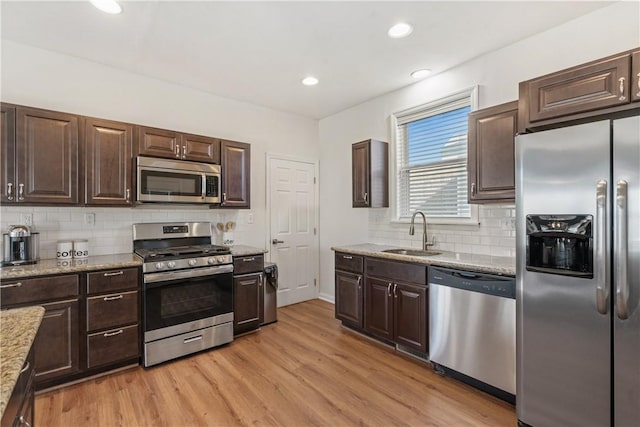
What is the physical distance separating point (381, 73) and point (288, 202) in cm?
215

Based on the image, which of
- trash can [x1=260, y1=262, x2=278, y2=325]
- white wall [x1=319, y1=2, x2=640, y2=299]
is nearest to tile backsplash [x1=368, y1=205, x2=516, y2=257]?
white wall [x1=319, y1=2, x2=640, y2=299]

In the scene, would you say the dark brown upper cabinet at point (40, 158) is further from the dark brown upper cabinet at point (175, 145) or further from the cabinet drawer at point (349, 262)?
the cabinet drawer at point (349, 262)

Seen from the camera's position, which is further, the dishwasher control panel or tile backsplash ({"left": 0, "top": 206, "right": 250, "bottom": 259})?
tile backsplash ({"left": 0, "top": 206, "right": 250, "bottom": 259})

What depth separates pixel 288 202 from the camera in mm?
4602

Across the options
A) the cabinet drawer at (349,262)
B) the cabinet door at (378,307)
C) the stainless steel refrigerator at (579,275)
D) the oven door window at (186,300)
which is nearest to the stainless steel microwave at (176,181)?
the oven door window at (186,300)

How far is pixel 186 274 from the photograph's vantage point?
2941 mm

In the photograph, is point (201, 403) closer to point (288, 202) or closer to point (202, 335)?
point (202, 335)

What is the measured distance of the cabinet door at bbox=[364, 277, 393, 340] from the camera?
120 inches

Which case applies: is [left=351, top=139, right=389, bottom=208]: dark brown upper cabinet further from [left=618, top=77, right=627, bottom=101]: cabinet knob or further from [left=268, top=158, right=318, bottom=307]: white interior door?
[left=618, top=77, right=627, bottom=101]: cabinet knob

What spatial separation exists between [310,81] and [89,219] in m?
2.67

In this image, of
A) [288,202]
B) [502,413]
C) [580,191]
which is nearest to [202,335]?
[288,202]

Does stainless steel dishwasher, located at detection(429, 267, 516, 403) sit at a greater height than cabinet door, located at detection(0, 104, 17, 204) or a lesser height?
lesser

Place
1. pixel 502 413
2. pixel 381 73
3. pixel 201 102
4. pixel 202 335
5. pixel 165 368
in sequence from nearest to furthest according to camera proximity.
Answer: pixel 502 413 → pixel 165 368 → pixel 202 335 → pixel 381 73 → pixel 201 102

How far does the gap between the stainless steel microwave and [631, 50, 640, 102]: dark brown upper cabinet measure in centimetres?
337
